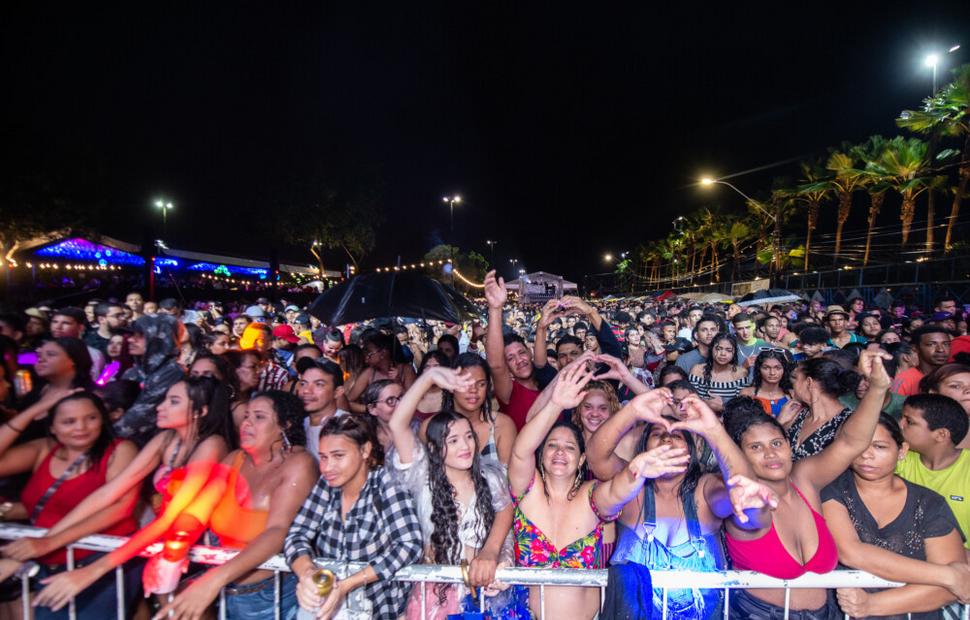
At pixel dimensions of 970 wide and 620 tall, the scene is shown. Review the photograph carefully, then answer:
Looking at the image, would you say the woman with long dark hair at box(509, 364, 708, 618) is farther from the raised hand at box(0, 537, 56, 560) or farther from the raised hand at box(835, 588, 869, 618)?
the raised hand at box(0, 537, 56, 560)

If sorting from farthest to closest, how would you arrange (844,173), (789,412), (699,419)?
(844,173)
(789,412)
(699,419)

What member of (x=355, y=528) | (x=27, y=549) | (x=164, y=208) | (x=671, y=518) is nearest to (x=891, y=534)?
(x=671, y=518)

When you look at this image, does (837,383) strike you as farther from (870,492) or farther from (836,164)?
(836,164)

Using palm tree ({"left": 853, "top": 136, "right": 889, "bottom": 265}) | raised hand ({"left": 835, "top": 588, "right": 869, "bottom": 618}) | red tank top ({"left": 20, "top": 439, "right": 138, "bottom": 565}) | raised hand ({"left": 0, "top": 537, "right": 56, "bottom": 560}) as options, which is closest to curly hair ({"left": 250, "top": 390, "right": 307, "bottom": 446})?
red tank top ({"left": 20, "top": 439, "right": 138, "bottom": 565})

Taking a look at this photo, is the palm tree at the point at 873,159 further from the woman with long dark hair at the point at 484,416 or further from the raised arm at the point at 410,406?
the raised arm at the point at 410,406

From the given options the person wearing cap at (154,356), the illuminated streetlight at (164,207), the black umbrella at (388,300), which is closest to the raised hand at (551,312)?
the black umbrella at (388,300)

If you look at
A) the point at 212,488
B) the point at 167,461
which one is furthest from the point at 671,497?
the point at 167,461

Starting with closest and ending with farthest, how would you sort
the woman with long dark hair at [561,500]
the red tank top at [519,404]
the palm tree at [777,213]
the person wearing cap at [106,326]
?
the woman with long dark hair at [561,500] < the red tank top at [519,404] < the person wearing cap at [106,326] < the palm tree at [777,213]

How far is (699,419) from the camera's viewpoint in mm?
2396

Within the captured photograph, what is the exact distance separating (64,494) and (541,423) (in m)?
2.72

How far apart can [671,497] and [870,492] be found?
107cm

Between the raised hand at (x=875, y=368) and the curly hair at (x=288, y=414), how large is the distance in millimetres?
3262

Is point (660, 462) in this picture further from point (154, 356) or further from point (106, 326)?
point (106, 326)

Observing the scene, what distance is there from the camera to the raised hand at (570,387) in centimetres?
260
